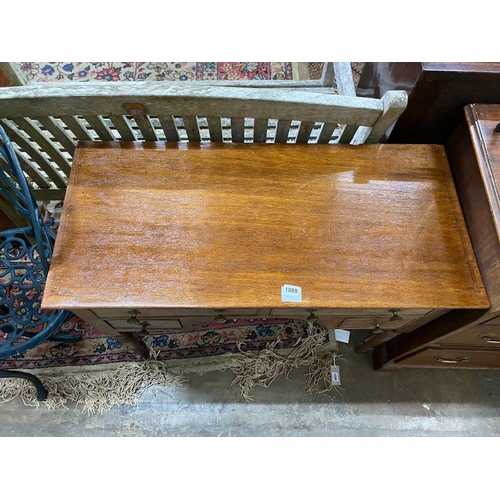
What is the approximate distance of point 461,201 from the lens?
103 cm

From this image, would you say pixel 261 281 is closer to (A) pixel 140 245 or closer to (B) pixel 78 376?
(A) pixel 140 245

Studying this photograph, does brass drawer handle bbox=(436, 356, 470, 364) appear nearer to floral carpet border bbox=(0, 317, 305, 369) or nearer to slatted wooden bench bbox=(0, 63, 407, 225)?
floral carpet border bbox=(0, 317, 305, 369)

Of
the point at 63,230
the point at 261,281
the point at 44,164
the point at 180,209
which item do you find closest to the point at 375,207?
the point at 261,281

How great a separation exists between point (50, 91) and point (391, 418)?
167 centimetres

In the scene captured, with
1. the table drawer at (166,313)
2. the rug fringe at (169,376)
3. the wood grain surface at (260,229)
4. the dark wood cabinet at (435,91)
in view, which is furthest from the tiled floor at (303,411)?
the dark wood cabinet at (435,91)

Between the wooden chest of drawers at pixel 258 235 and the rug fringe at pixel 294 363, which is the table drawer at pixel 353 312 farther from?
the rug fringe at pixel 294 363

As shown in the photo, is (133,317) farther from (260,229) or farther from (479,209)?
(479,209)

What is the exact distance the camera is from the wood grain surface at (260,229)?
2.90 feet

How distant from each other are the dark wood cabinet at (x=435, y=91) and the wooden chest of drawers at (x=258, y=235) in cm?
10

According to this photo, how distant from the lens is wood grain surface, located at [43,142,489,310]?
89cm

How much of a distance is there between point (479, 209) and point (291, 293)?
1.82ft

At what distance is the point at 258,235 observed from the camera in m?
0.95

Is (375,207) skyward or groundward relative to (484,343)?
skyward

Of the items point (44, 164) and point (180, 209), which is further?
A: point (44, 164)
